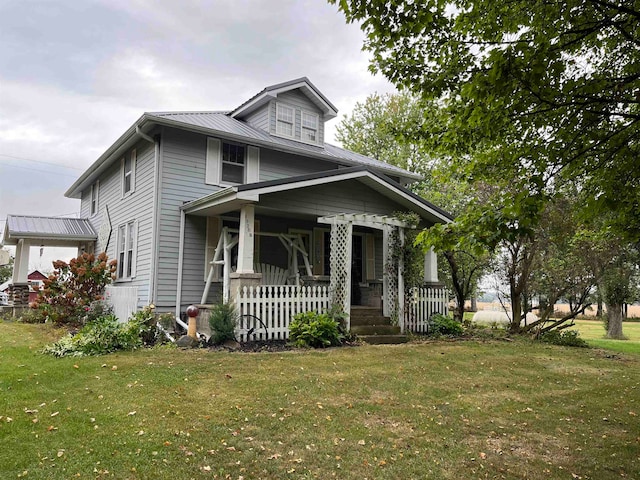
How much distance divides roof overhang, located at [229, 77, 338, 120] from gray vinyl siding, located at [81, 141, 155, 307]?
3511mm

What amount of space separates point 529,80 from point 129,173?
1176cm

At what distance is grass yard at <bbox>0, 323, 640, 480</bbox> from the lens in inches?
137

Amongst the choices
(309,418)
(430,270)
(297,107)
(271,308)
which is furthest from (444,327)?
(297,107)

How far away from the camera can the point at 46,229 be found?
14.9 metres

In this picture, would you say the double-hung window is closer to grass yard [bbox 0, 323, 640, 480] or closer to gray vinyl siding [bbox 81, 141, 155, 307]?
gray vinyl siding [bbox 81, 141, 155, 307]

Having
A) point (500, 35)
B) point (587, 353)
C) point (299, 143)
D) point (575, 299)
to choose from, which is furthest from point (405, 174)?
point (500, 35)

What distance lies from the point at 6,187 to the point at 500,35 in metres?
41.8

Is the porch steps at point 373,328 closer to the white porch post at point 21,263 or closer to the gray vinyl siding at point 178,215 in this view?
the gray vinyl siding at point 178,215

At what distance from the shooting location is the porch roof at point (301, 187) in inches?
356

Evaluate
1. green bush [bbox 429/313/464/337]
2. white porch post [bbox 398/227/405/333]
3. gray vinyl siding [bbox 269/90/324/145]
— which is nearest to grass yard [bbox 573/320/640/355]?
green bush [bbox 429/313/464/337]

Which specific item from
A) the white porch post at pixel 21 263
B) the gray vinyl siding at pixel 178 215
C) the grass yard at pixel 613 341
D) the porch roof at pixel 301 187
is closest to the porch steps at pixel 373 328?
the porch roof at pixel 301 187

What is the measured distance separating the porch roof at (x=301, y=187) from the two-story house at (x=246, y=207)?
0.09ft

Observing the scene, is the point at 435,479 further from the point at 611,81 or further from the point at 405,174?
the point at 405,174

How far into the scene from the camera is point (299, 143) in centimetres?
1389
